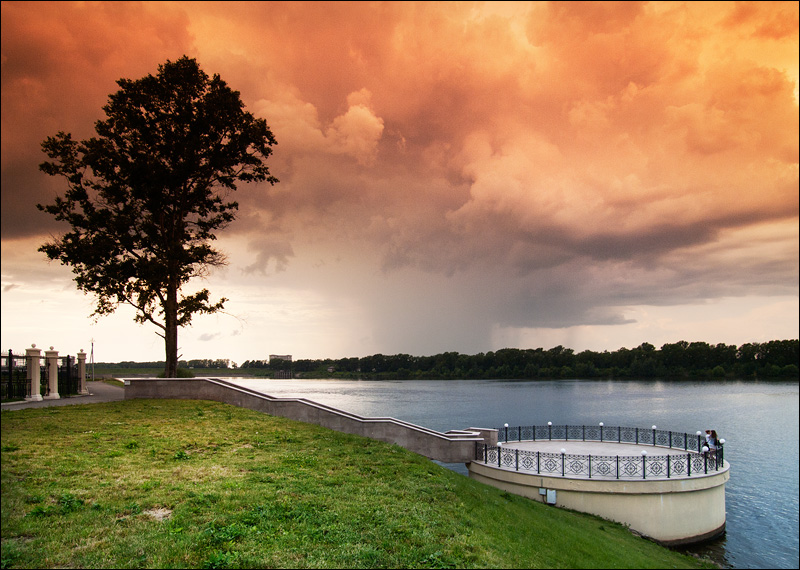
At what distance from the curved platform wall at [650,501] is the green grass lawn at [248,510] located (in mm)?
1749

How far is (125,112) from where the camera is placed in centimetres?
2556

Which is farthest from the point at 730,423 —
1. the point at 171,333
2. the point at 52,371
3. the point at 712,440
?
the point at 52,371

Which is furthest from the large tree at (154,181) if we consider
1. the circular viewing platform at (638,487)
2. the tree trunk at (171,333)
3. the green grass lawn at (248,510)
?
the circular viewing platform at (638,487)

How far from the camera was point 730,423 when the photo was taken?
58.5 meters

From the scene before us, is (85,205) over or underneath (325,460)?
over

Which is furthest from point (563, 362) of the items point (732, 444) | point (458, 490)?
point (458, 490)

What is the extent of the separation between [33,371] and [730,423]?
6678cm

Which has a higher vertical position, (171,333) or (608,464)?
(171,333)

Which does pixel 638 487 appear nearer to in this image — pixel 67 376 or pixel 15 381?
pixel 15 381

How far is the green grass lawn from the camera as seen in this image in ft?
28.2

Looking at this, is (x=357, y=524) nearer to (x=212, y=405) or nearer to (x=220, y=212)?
(x=212, y=405)

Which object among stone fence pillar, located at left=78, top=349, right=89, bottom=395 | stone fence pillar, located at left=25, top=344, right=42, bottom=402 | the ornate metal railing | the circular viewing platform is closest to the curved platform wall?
the circular viewing platform

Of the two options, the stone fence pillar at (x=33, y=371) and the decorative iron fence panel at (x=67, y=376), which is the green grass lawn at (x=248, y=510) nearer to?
the stone fence pillar at (x=33, y=371)

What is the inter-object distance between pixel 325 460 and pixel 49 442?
7.66m
